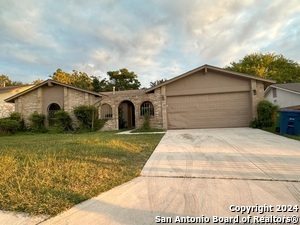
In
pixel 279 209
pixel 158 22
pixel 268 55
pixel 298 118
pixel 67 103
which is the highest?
pixel 268 55

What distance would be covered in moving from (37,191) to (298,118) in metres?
10.7

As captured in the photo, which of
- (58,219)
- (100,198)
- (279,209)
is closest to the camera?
(58,219)

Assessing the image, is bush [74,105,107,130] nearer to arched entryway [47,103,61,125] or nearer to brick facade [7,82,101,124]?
brick facade [7,82,101,124]

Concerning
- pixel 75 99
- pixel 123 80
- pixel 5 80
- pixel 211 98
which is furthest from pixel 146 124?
pixel 5 80

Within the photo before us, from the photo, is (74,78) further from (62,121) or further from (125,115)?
(62,121)

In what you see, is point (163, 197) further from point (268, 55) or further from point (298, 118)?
point (268, 55)

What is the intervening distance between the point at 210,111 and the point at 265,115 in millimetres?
3565

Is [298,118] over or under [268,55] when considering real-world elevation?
under

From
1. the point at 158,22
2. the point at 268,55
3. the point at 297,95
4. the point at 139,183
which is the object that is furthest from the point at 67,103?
the point at 268,55

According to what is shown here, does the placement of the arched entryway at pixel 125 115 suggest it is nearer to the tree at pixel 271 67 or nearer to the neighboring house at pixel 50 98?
the neighboring house at pixel 50 98

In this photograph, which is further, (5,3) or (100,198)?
(5,3)

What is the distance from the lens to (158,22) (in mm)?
13336

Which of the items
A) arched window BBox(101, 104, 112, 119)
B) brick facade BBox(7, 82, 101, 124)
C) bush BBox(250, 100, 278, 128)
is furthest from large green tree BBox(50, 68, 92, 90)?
bush BBox(250, 100, 278, 128)

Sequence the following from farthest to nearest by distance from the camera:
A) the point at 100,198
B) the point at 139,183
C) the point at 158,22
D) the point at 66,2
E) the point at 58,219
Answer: the point at 158,22
the point at 66,2
the point at 139,183
the point at 100,198
the point at 58,219
